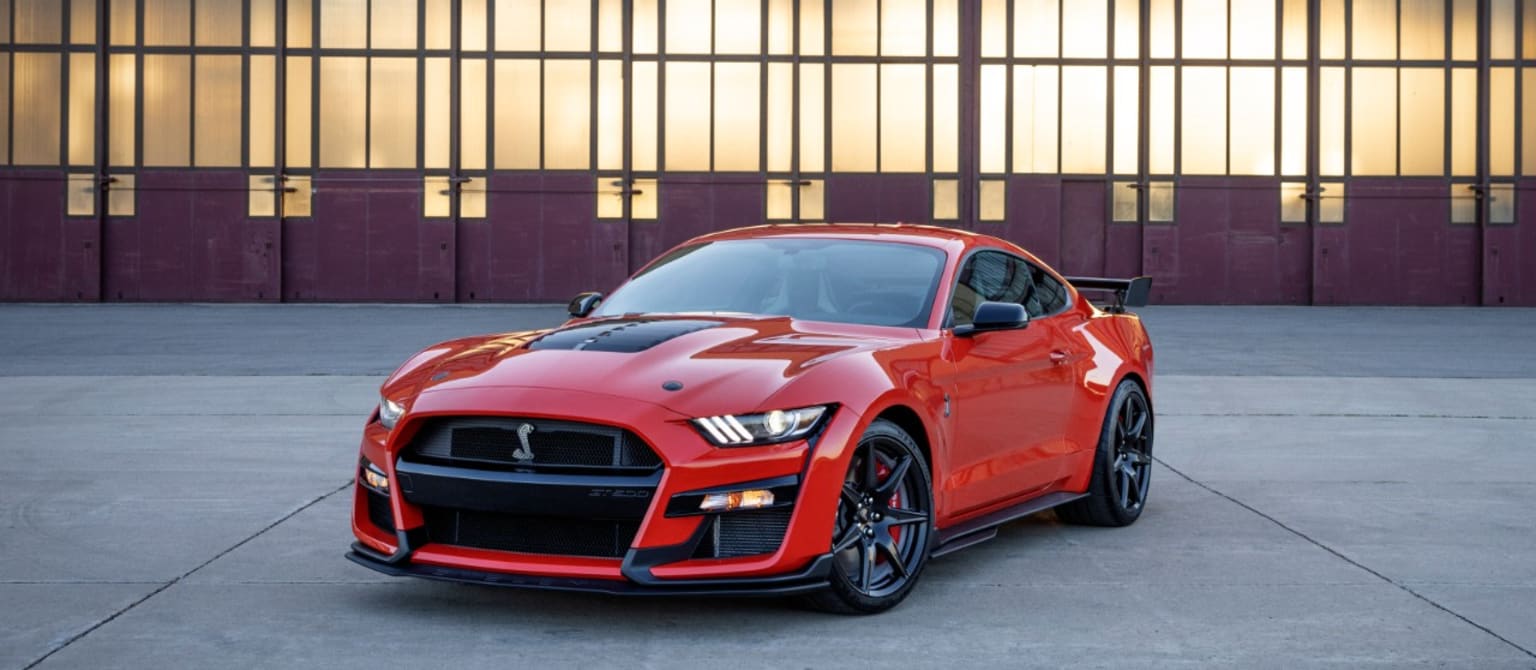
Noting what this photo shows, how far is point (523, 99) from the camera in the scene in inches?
1395

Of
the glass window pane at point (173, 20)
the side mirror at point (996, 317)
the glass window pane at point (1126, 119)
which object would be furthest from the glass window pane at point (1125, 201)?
the side mirror at point (996, 317)

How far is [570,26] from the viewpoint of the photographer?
35.4m

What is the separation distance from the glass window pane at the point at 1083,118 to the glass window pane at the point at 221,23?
1552cm

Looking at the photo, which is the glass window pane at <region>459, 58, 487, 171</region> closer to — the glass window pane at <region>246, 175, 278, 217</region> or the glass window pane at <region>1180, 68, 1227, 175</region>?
the glass window pane at <region>246, 175, 278, 217</region>

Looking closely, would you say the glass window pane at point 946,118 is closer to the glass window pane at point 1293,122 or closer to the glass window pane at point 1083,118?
the glass window pane at point 1083,118

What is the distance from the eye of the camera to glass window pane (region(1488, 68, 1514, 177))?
35875mm

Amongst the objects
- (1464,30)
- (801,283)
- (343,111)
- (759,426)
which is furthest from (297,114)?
(759,426)

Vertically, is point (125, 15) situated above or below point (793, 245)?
above

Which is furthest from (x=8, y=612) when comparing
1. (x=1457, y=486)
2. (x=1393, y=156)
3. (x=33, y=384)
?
(x=1393, y=156)

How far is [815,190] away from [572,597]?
2963cm

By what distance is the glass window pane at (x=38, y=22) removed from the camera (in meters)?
34.8

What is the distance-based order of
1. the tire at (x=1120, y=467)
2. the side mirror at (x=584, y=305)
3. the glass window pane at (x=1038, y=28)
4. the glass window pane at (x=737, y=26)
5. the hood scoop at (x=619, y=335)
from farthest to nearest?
the glass window pane at (x=1038, y=28), the glass window pane at (x=737, y=26), the tire at (x=1120, y=467), the side mirror at (x=584, y=305), the hood scoop at (x=619, y=335)

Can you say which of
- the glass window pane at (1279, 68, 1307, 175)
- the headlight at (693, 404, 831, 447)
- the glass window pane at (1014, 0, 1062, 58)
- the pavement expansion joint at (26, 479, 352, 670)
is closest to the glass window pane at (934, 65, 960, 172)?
the glass window pane at (1014, 0, 1062, 58)

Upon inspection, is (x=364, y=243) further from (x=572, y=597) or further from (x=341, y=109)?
(x=572, y=597)
